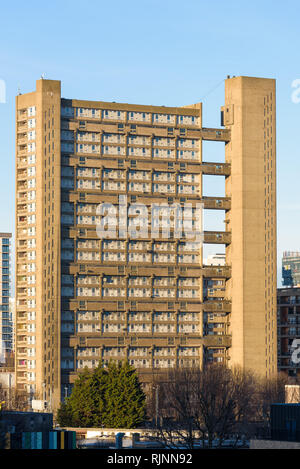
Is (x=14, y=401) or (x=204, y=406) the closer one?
(x=204, y=406)

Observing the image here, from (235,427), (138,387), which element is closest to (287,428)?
(235,427)

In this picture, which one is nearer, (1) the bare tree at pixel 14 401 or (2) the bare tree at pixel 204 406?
(2) the bare tree at pixel 204 406

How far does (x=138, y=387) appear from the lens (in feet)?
570

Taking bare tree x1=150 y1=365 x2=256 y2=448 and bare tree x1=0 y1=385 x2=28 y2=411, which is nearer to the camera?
bare tree x1=150 y1=365 x2=256 y2=448

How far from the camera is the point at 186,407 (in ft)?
500

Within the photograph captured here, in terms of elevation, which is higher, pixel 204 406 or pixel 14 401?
pixel 204 406

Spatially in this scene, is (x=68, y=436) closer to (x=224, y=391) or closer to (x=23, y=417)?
(x=23, y=417)

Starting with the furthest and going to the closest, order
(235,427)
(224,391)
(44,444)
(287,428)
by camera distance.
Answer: (224,391) < (235,427) < (44,444) < (287,428)
